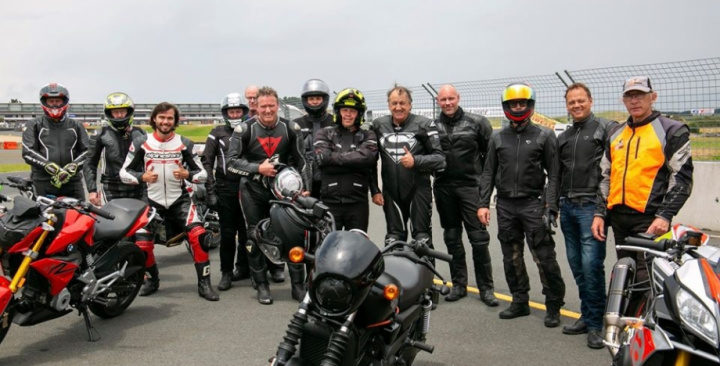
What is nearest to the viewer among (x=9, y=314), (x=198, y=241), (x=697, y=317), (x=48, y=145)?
(x=697, y=317)

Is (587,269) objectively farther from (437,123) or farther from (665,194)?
(437,123)

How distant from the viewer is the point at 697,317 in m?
2.47

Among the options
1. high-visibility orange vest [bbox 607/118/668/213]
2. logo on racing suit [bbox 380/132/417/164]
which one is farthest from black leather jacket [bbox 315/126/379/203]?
high-visibility orange vest [bbox 607/118/668/213]

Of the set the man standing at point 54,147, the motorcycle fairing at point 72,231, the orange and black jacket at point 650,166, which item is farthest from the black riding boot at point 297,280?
the man standing at point 54,147

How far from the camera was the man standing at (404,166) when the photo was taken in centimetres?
569

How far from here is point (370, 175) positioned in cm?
596

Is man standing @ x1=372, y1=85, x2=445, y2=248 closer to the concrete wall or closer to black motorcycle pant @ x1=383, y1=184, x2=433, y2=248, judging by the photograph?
black motorcycle pant @ x1=383, y1=184, x2=433, y2=248

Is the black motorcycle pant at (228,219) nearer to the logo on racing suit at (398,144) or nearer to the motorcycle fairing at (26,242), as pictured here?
the logo on racing suit at (398,144)

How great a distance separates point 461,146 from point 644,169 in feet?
6.28

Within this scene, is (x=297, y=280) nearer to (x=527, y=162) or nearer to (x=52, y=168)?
(x=527, y=162)

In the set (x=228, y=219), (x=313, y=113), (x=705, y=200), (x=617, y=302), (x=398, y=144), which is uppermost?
(x=313, y=113)

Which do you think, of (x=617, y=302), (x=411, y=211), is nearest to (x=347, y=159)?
(x=411, y=211)

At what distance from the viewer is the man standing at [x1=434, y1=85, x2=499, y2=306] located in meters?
5.84

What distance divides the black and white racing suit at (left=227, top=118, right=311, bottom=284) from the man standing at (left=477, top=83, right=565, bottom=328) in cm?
192
